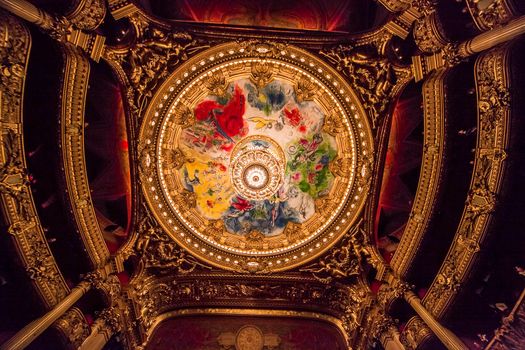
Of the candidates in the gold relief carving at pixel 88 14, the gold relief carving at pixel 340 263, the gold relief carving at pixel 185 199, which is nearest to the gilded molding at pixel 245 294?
the gold relief carving at pixel 340 263

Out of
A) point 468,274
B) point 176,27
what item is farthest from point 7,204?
point 468,274

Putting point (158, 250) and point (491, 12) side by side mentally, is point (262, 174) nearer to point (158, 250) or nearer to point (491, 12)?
point (158, 250)

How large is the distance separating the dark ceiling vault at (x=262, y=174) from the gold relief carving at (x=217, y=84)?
0.16 m

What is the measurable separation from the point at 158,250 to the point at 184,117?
4.32 meters

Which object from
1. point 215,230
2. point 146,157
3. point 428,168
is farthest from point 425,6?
point 215,230

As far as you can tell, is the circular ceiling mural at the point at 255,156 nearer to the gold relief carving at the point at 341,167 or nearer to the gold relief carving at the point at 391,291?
the gold relief carving at the point at 341,167

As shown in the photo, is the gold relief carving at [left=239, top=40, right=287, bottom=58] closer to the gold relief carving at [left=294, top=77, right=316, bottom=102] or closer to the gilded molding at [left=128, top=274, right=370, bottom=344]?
the gold relief carving at [left=294, top=77, right=316, bottom=102]

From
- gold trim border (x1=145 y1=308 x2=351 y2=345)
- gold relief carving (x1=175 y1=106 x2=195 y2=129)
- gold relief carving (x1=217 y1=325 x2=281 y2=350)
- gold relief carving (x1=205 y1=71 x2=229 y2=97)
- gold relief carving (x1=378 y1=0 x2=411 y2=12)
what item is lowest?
gold relief carving (x1=217 y1=325 x2=281 y2=350)

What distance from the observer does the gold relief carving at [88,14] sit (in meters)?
6.40

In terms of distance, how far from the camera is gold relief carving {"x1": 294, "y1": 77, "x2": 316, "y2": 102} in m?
9.47

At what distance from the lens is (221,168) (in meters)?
10.8

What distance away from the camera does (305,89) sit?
9578 mm

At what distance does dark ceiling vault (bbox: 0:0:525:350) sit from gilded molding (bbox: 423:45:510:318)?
3cm

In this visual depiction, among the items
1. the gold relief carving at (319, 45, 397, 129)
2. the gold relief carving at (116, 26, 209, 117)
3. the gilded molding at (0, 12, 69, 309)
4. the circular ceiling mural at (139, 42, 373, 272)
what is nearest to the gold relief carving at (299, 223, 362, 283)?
the circular ceiling mural at (139, 42, 373, 272)
